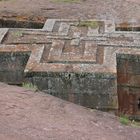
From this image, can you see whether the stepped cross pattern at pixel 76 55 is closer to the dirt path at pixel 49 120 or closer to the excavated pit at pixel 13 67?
the excavated pit at pixel 13 67

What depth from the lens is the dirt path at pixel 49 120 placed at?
5133 mm

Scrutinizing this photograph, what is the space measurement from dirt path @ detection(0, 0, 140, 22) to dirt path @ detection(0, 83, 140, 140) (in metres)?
4.29

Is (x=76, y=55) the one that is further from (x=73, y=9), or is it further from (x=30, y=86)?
(x=73, y=9)

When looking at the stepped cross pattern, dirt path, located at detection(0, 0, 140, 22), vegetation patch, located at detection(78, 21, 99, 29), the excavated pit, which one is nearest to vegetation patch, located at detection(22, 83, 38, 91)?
the stepped cross pattern

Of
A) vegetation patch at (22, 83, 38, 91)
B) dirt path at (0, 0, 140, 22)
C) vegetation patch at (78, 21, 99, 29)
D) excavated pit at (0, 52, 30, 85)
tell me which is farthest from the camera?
dirt path at (0, 0, 140, 22)

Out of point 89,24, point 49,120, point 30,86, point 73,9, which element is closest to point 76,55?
point 30,86

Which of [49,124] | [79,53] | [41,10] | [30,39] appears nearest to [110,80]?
[79,53]

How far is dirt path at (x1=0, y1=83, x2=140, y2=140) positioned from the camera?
5.13 m

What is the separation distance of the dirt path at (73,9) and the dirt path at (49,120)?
4.29 meters

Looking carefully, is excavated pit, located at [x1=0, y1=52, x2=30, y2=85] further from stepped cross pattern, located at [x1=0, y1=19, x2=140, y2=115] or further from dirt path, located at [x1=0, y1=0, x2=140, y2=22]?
dirt path, located at [x1=0, y1=0, x2=140, y2=22]

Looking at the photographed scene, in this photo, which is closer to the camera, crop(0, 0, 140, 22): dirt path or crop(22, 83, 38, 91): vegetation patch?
crop(22, 83, 38, 91): vegetation patch

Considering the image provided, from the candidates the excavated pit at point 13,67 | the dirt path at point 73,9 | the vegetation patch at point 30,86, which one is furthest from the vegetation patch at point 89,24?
the vegetation patch at point 30,86

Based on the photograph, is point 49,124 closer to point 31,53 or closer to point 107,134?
point 107,134

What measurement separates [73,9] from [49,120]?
634 cm
